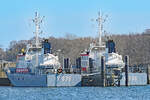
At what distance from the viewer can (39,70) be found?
327ft

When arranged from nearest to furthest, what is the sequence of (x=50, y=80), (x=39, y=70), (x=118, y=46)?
(x=50, y=80)
(x=39, y=70)
(x=118, y=46)

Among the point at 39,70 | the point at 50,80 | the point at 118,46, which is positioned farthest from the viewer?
the point at 118,46

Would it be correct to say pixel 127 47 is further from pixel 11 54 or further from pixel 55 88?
pixel 55 88

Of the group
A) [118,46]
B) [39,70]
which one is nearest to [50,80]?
[39,70]

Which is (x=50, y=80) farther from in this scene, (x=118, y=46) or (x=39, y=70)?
(x=118, y=46)

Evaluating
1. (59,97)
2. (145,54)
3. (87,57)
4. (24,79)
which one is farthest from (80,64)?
(145,54)

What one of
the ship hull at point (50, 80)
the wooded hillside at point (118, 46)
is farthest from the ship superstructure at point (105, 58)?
the wooded hillside at point (118, 46)

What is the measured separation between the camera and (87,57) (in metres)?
102

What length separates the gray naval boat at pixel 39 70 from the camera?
95.0 meters

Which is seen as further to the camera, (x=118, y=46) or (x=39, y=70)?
(x=118, y=46)

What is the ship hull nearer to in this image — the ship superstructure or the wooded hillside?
the ship superstructure

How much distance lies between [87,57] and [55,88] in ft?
35.8

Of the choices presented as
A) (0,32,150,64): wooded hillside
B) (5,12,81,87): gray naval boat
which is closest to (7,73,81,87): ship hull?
(5,12,81,87): gray naval boat

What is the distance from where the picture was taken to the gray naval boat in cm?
9500
